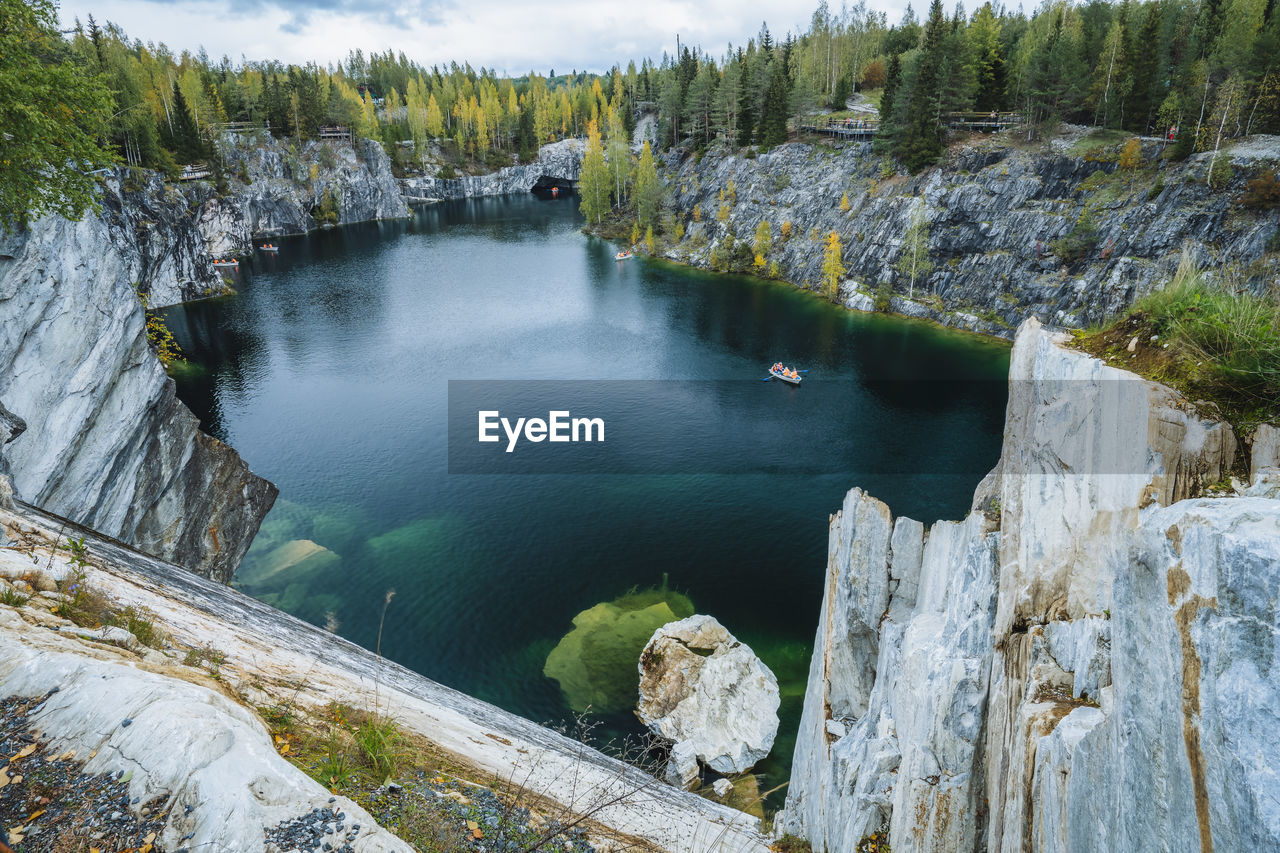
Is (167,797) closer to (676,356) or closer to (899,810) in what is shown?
(899,810)

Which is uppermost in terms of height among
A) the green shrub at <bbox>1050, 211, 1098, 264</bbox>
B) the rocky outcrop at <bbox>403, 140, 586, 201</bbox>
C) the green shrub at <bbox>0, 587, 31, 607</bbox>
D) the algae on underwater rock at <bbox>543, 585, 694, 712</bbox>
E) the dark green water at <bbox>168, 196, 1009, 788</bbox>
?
the rocky outcrop at <bbox>403, 140, 586, 201</bbox>

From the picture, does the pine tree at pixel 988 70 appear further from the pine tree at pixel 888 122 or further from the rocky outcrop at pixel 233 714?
the rocky outcrop at pixel 233 714

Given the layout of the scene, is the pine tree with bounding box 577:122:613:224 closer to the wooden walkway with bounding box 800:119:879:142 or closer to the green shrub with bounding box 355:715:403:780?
the wooden walkway with bounding box 800:119:879:142

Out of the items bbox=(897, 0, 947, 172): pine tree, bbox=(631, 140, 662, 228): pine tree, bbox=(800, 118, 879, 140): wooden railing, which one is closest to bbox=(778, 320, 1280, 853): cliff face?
bbox=(897, 0, 947, 172): pine tree

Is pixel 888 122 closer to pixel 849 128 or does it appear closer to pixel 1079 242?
pixel 849 128

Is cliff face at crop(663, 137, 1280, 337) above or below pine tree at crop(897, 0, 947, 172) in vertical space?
below

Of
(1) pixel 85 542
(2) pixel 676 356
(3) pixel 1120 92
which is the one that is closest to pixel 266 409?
(2) pixel 676 356

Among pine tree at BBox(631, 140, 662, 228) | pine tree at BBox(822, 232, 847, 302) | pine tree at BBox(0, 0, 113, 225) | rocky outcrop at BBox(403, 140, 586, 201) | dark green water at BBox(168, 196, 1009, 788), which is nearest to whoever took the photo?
pine tree at BBox(0, 0, 113, 225)
